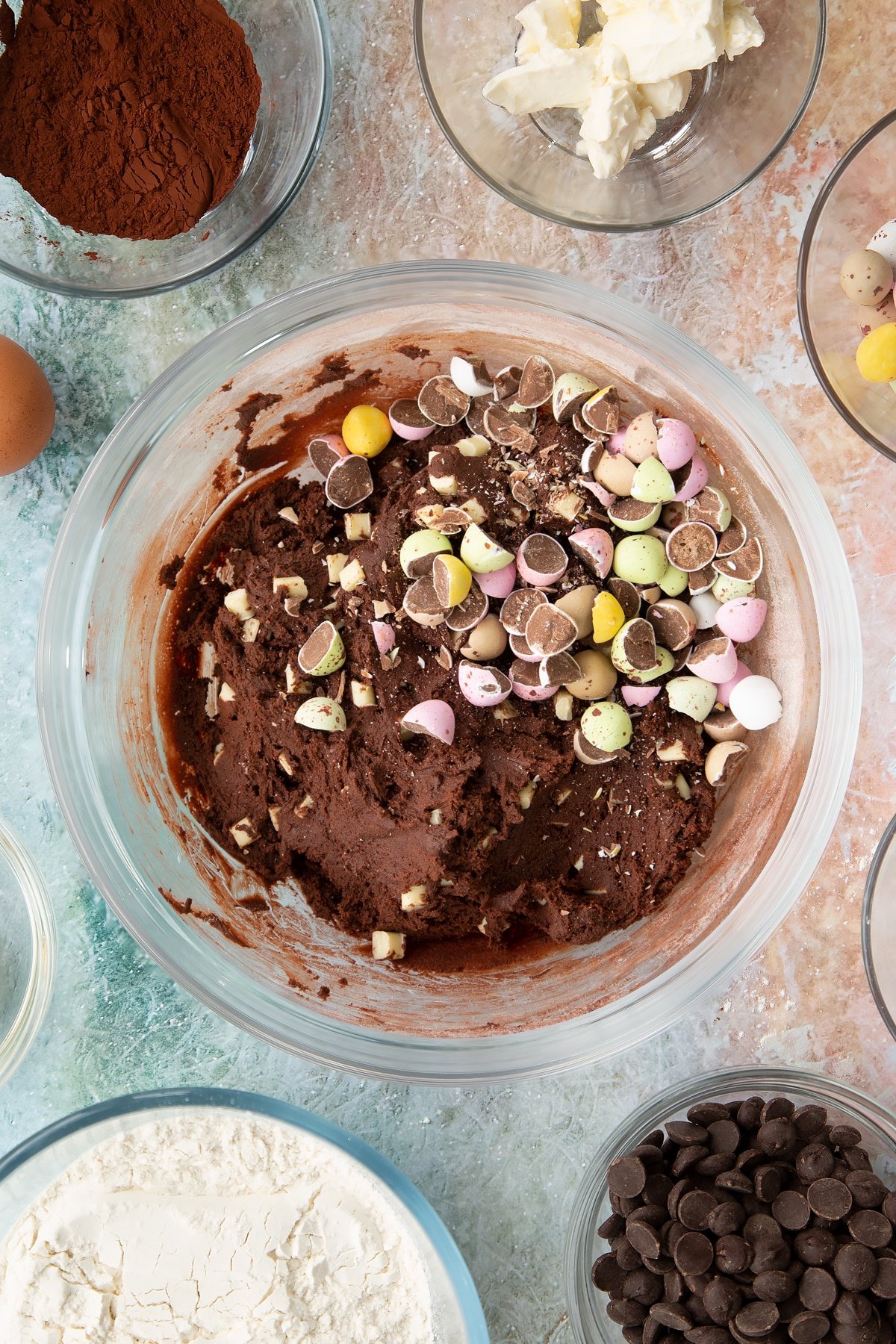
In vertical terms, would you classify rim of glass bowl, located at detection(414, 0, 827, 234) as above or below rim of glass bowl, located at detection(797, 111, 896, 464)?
above

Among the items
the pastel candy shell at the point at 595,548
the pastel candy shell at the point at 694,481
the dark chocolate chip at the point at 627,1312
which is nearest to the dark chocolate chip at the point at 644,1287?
the dark chocolate chip at the point at 627,1312

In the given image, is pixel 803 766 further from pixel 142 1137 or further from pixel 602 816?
pixel 142 1137

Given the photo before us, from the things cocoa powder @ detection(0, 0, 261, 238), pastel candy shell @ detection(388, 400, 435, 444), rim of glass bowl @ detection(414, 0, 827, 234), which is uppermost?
cocoa powder @ detection(0, 0, 261, 238)

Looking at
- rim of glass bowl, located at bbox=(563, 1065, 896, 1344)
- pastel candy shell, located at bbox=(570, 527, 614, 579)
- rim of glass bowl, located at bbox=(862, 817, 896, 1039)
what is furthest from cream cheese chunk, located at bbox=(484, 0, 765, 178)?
rim of glass bowl, located at bbox=(563, 1065, 896, 1344)

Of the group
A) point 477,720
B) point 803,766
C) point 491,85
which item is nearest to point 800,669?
point 803,766

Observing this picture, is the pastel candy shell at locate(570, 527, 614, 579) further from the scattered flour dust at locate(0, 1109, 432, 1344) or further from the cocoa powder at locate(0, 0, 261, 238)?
the scattered flour dust at locate(0, 1109, 432, 1344)

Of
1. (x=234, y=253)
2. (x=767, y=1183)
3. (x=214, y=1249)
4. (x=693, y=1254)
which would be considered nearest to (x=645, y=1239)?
(x=693, y=1254)
